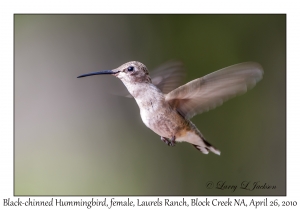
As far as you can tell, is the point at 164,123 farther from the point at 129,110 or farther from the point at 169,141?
the point at 129,110

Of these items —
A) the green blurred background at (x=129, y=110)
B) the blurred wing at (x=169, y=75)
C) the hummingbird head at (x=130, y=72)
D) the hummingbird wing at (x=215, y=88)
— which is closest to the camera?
the hummingbird wing at (x=215, y=88)

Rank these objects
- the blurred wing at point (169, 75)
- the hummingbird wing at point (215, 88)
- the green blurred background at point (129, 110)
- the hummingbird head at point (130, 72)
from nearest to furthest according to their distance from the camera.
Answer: the hummingbird wing at point (215, 88) → the hummingbird head at point (130, 72) → the blurred wing at point (169, 75) → the green blurred background at point (129, 110)

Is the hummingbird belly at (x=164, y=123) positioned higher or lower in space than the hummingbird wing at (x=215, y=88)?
lower

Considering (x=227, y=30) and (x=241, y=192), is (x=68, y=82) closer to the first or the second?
(x=227, y=30)

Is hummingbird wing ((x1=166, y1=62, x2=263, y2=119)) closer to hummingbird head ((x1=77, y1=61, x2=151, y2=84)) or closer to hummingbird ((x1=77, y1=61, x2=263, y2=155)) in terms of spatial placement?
hummingbird ((x1=77, y1=61, x2=263, y2=155))

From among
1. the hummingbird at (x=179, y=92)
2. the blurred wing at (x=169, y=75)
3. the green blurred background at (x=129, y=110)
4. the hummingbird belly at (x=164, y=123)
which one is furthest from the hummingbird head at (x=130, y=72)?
the green blurred background at (x=129, y=110)

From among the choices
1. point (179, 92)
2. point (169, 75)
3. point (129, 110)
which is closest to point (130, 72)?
point (179, 92)

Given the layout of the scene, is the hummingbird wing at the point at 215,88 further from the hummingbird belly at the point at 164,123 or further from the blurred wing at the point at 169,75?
the blurred wing at the point at 169,75
